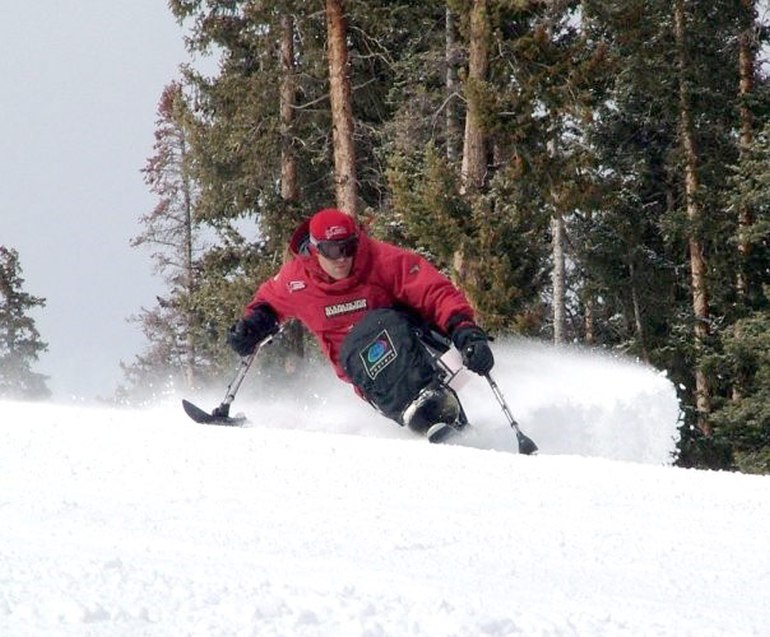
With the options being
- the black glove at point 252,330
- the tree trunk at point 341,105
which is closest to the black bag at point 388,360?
the black glove at point 252,330

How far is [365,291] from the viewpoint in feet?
25.7

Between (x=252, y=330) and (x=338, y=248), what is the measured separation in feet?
3.72

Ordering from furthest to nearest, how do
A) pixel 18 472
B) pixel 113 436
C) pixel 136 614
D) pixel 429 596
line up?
1. pixel 113 436
2. pixel 18 472
3. pixel 429 596
4. pixel 136 614

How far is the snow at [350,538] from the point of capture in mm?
2326

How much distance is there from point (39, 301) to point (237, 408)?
3223 cm

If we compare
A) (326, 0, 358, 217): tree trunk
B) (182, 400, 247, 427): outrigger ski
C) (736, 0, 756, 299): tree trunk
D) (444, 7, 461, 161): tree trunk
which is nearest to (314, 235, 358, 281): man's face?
(182, 400, 247, 427): outrigger ski

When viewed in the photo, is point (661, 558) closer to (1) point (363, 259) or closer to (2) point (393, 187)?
(1) point (363, 259)

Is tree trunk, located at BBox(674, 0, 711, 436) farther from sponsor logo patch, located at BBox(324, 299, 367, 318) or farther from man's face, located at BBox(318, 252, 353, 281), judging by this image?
man's face, located at BBox(318, 252, 353, 281)

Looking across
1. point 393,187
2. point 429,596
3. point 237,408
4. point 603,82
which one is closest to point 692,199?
point 603,82

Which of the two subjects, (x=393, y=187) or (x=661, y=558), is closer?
(x=661, y=558)

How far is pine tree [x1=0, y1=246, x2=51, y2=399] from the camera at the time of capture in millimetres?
39562

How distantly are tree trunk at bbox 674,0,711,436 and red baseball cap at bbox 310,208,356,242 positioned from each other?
60.2 ft

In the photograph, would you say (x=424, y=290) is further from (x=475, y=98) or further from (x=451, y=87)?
(x=451, y=87)

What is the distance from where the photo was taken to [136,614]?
2.23m
